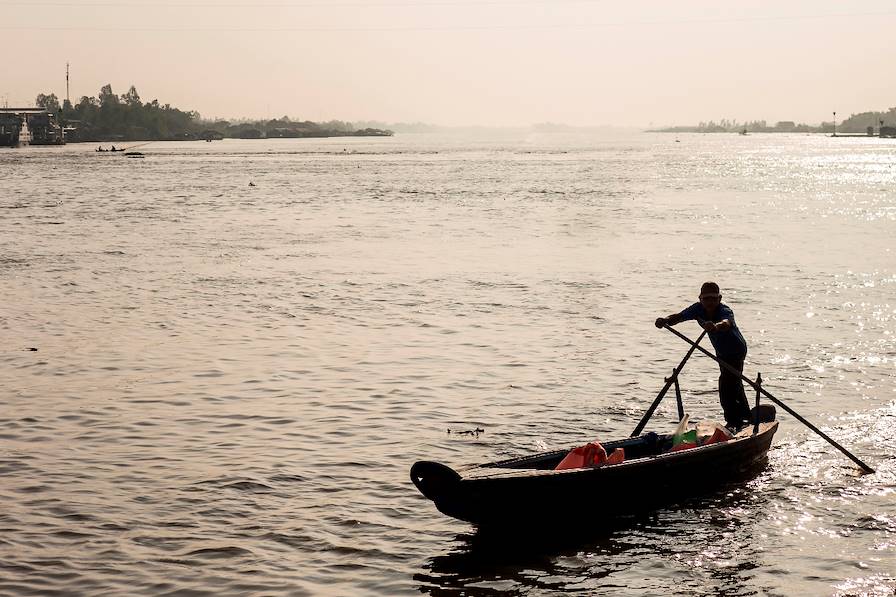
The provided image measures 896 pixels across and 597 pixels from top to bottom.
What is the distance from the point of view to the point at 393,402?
59.7 ft

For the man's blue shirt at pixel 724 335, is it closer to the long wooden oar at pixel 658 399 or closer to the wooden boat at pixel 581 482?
the long wooden oar at pixel 658 399

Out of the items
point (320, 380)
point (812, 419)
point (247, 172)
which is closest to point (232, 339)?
point (320, 380)

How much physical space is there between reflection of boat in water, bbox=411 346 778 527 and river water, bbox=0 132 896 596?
307mm

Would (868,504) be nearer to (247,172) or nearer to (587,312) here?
(587,312)

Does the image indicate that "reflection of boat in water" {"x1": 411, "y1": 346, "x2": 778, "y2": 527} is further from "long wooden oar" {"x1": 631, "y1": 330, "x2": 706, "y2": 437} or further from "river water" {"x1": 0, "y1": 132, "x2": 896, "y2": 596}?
"river water" {"x1": 0, "y1": 132, "x2": 896, "y2": 596}

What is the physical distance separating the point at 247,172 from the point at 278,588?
107796 mm

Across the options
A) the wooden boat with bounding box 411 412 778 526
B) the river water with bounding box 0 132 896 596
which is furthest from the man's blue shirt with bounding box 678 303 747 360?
the river water with bounding box 0 132 896 596

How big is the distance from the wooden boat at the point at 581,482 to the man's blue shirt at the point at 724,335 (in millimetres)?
1260

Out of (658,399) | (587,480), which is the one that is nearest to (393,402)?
(658,399)

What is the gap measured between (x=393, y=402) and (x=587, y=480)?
22.1 ft

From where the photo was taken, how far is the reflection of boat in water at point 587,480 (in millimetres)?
11383

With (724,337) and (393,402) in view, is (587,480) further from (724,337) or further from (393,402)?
(393,402)

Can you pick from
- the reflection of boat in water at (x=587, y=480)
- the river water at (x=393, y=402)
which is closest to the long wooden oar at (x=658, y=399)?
the reflection of boat in water at (x=587, y=480)

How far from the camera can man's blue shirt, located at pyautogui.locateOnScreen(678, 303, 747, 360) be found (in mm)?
14570
